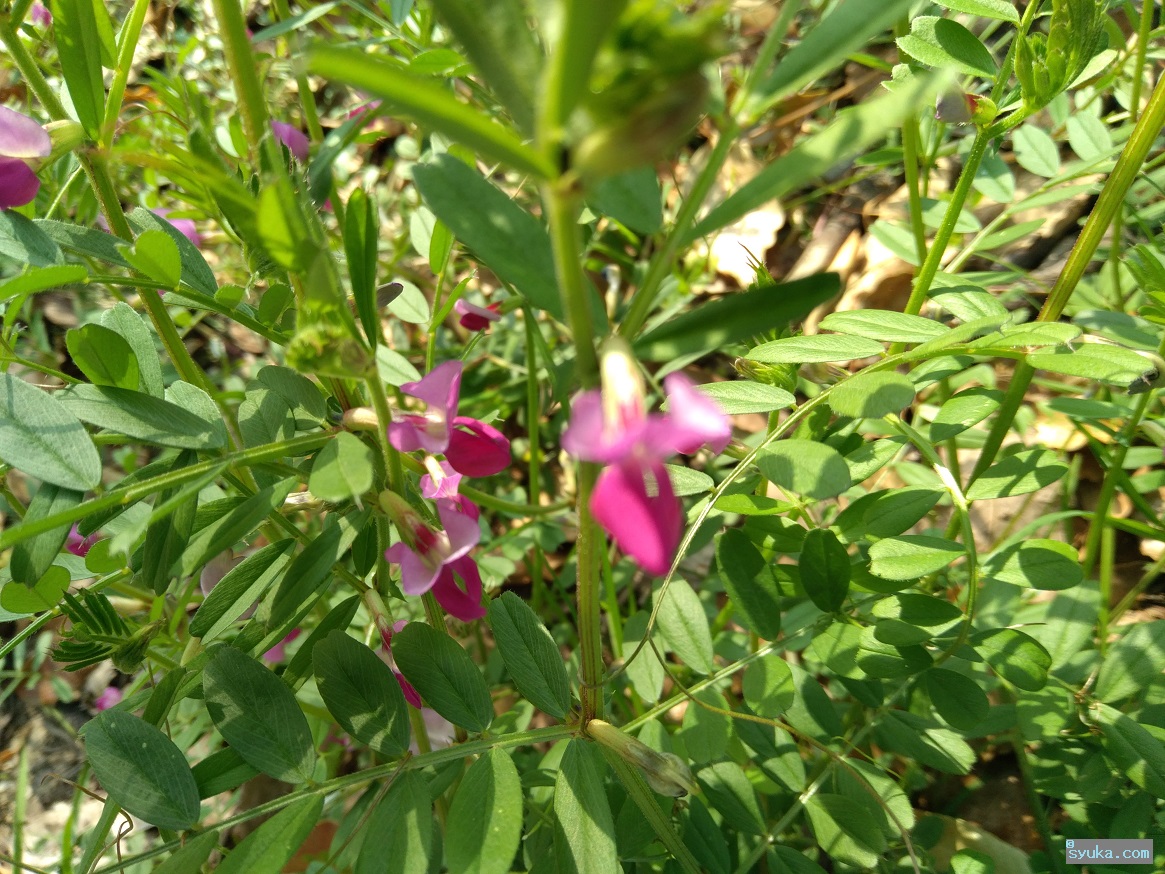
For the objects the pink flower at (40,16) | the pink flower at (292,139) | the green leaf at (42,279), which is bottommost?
the green leaf at (42,279)

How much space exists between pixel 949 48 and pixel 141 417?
38.2 inches

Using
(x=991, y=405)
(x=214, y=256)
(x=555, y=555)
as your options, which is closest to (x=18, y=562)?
(x=991, y=405)

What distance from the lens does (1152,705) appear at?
0.99 metres

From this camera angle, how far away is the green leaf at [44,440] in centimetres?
76

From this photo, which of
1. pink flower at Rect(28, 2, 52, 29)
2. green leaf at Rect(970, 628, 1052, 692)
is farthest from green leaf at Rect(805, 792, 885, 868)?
pink flower at Rect(28, 2, 52, 29)

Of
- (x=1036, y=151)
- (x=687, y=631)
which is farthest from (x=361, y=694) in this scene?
(x=1036, y=151)

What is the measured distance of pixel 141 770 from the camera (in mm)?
779

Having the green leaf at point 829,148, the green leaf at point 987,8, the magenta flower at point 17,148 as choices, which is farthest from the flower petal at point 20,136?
the green leaf at point 987,8

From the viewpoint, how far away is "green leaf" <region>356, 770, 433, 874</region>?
0.73m

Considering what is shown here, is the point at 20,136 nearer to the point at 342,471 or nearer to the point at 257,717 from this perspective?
the point at 342,471

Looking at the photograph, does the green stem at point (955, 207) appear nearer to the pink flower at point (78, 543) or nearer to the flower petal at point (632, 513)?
the flower petal at point (632, 513)

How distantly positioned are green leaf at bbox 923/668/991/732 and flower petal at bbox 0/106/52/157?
1098mm

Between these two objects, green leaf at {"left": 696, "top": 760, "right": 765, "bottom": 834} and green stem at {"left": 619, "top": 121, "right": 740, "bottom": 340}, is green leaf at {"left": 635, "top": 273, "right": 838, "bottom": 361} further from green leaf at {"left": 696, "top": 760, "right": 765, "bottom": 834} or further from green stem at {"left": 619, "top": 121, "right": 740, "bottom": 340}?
green leaf at {"left": 696, "top": 760, "right": 765, "bottom": 834}

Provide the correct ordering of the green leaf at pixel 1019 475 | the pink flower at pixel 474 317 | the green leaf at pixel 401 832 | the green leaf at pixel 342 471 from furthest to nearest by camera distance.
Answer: the pink flower at pixel 474 317
the green leaf at pixel 1019 475
the green leaf at pixel 401 832
the green leaf at pixel 342 471
